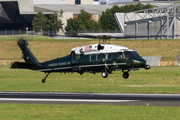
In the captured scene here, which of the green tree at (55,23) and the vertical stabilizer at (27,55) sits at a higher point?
the green tree at (55,23)

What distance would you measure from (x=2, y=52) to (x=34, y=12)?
42826mm

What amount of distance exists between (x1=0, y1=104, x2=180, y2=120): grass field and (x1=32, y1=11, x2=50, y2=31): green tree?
4058 inches

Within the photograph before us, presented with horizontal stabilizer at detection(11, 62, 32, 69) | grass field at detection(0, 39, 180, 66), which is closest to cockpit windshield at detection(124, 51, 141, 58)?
horizontal stabilizer at detection(11, 62, 32, 69)

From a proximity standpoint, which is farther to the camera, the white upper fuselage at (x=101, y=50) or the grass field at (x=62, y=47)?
the grass field at (x=62, y=47)

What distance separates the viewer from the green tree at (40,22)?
13088 cm

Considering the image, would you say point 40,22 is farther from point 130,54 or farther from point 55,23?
point 130,54

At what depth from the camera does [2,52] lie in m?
98.9

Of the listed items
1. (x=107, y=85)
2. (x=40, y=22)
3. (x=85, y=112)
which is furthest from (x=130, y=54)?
(x=40, y=22)

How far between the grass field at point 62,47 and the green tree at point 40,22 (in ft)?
79.3

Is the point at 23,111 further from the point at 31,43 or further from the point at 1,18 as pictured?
the point at 1,18

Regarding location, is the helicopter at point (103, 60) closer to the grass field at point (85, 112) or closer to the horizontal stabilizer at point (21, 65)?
the horizontal stabilizer at point (21, 65)

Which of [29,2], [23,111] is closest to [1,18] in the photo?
[29,2]

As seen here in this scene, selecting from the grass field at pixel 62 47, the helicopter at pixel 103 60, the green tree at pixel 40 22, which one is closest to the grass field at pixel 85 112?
the helicopter at pixel 103 60

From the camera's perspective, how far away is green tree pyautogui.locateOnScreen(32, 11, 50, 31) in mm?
130875
